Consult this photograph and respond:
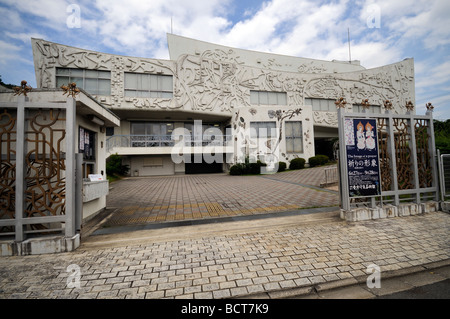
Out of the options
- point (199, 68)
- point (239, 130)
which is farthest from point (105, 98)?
point (239, 130)

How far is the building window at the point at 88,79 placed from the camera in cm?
1855

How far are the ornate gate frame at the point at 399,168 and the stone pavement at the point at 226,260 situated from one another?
1.47 feet

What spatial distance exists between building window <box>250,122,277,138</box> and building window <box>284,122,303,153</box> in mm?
1448

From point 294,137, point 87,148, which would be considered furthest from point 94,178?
point 294,137

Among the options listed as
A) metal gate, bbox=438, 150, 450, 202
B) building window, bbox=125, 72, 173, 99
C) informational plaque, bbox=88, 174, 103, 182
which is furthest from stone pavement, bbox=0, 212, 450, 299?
building window, bbox=125, 72, 173, 99

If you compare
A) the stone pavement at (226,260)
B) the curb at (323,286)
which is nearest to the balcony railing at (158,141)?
the stone pavement at (226,260)

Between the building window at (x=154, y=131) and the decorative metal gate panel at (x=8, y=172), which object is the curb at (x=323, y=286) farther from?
the building window at (x=154, y=131)

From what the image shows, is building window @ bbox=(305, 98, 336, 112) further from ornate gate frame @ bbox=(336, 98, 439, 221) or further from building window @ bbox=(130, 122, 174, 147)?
ornate gate frame @ bbox=(336, 98, 439, 221)

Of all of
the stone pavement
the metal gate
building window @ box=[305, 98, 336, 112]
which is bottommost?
the stone pavement

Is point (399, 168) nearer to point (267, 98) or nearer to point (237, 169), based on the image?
point (237, 169)

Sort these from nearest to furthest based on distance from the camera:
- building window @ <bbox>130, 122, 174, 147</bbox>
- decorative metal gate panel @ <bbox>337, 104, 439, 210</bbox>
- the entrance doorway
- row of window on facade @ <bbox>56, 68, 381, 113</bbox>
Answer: decorative metal gate panel @ <bbox>337, 104, 439, 210</bbox> → row of window on facade @ <bbox>56, 68, 381, 113</bbox> → building window @ <bbox>130, 122, 174, 147</bbox> → the entrance doorway

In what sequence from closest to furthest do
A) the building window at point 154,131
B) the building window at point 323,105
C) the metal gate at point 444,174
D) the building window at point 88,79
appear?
the metal gate at point 444,174
the building window at point 88,79
the building window at point 154,131
the building window at point 323,105

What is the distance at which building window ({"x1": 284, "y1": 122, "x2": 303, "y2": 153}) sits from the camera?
19.5 metres
